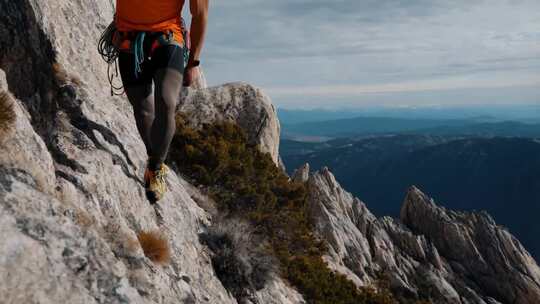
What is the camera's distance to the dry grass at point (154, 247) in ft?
24.5

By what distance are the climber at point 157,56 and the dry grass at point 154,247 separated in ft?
4.35

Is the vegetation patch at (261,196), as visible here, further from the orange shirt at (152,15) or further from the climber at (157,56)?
the orange shirt at (152,15)

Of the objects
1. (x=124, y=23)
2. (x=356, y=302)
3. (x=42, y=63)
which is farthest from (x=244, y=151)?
(x=124, y=23)

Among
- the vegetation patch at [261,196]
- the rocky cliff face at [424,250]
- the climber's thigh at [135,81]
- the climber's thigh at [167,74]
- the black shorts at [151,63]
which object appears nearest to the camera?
the climber's thigh at [167,74]

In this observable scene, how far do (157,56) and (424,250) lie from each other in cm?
3963

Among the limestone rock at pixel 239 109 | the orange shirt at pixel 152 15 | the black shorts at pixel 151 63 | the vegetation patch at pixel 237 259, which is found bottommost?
the vegetation patch at pixel 237 259

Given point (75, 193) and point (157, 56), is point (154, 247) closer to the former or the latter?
point (75, 193)

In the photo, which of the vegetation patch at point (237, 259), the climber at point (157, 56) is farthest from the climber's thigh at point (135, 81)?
the vegetation patch at point (237, 259)

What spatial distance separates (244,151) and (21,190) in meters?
15.8

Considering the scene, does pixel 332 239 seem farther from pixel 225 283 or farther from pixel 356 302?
pixel 225 283

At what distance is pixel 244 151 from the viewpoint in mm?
20625

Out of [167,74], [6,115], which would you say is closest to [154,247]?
[167,74]

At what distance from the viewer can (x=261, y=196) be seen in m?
17.9

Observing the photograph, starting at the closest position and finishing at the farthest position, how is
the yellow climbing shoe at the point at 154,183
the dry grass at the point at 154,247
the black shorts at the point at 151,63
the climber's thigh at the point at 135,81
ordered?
1. the black shorts at the point at 151,63
2. the climber's thigh at the point at 135,81
3. the dry grass at the point at 154,247
4. the yellow climbing shoe at the point at 154,183
